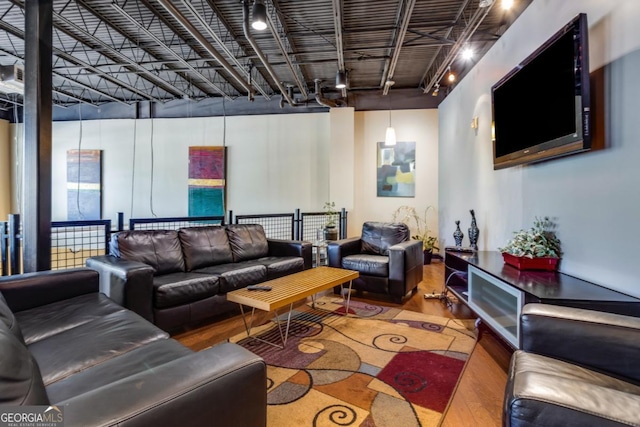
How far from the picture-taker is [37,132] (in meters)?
2.72

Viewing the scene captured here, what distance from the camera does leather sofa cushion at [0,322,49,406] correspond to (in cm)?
67

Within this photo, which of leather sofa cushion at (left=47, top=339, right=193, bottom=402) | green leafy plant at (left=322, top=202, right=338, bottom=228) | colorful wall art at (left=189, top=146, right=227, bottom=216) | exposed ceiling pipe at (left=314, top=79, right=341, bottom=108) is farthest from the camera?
colorful wall art at (left=189, top=146, right=227, bottom=216)

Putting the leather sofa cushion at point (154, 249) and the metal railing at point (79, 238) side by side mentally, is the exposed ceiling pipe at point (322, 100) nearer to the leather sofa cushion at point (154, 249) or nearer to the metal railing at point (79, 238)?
the leather sofa cushion at point (154, 249)

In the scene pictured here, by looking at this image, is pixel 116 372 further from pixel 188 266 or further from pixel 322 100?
pixel 322 100

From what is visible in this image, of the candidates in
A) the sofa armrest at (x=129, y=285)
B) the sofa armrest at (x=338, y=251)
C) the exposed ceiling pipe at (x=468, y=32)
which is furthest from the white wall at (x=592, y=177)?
the sofa armrest at (x=129, y=285)

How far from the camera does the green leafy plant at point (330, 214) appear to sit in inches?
225

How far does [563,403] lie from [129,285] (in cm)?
258

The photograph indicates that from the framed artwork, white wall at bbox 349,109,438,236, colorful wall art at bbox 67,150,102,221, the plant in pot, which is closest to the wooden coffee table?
the plant in pot

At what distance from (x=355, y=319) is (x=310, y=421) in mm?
1488

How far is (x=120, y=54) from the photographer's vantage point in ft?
15.5

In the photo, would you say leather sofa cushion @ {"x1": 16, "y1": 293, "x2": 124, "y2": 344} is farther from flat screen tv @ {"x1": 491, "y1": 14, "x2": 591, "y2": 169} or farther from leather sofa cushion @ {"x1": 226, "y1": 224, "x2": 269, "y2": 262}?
flat screen tv @ {"x1": 491, "y1": 14, "x2": 591, "y2": 169}

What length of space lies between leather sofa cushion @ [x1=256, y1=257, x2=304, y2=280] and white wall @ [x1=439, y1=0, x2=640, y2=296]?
2.37 m

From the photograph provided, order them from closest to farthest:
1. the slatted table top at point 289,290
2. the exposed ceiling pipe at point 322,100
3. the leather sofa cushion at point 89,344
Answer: the leather sofa cushion at point 89,344
the slatted table top at point 289,290
the exposed ceiling pipe at point 322,100

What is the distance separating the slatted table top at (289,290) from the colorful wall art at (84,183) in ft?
21.4
